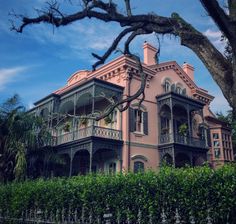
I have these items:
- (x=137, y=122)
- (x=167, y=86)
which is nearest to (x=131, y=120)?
(x=137, y=122)

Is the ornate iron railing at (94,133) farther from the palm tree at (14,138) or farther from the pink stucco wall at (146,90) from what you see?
the palm tree at (14,138)

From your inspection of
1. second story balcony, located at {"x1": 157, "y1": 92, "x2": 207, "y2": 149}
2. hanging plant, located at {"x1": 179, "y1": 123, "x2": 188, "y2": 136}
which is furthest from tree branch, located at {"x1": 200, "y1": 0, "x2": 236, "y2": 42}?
hanging plant, located at {"x1": 179, "y1": 123, "x2": 188, "y2": 136}

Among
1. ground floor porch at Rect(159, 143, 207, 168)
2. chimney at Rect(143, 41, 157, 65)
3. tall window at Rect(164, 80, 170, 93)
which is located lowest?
ground floor porch at Rect(159, 143, 207, 168)

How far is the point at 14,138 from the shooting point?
53.6 ft

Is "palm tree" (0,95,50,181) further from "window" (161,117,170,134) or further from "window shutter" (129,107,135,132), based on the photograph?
"window" (161,117,170,134)

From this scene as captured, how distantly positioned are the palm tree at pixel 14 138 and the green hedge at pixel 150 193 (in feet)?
19.3

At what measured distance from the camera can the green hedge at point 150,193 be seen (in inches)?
223

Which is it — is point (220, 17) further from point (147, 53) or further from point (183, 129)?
point (147, 53)

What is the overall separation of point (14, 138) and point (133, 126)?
783cm

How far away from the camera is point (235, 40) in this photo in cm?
465

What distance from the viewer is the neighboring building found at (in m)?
18.7

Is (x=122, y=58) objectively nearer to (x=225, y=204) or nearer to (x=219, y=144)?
(x=219, y=144)

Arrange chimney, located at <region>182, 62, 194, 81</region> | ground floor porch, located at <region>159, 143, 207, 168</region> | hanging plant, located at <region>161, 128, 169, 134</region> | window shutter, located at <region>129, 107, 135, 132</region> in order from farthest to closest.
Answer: chimney, located at <region>182, 62, 194, 81</region> < hanging plant, located at <region>161, 128, 169, 134</region> < ground floor porch, located at <region>159, 143, 207, 168</region> < window shutter, located at <region>129, 107, 135, 132</region>

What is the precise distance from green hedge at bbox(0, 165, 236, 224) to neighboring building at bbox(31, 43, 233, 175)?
25.3 ft
